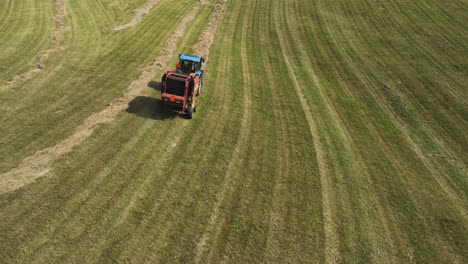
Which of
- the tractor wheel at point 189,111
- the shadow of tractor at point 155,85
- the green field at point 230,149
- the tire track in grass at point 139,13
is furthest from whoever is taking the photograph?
the tire track in grass at point 139,13

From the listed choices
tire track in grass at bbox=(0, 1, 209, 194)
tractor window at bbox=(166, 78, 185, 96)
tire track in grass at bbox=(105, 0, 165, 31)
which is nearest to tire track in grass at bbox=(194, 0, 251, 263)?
tractor window at bbox=(166, 78, 185, 96)

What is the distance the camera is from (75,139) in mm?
12500

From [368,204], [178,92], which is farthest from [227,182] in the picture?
[178,92]

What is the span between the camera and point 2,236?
323 inches

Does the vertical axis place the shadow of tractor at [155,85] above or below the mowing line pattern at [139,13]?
below

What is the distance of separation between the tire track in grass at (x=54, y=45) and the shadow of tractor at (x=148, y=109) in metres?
6.73

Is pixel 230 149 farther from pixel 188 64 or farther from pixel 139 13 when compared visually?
pixel 139 13

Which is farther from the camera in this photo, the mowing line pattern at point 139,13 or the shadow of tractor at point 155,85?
the mowing line pattern at point 139,13

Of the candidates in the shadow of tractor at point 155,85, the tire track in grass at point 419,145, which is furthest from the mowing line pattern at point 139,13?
the tire track in grass at point 419,145

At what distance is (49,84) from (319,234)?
16002 mm

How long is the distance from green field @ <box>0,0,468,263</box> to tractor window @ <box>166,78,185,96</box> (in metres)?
1.33

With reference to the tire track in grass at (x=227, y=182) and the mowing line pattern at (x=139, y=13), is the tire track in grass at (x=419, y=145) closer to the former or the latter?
the tire track in grass at (x=227, y=182)

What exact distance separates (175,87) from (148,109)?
2.02m

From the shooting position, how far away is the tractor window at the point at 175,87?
14.8m
